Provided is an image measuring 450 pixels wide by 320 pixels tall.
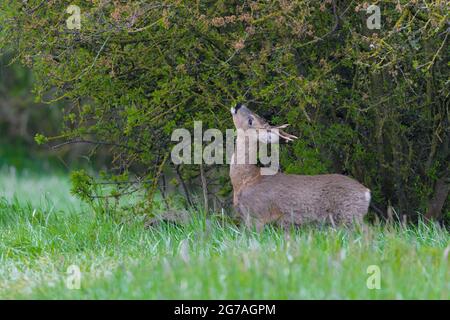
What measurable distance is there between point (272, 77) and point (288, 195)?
4.07 ft

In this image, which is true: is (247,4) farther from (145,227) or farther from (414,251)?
(414,251)

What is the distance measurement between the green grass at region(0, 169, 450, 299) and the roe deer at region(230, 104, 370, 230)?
222mm

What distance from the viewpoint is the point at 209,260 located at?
5969 millimetres

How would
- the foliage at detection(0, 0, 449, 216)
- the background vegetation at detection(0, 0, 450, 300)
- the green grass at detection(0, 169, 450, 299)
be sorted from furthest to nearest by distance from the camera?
the foliage at detection(0, 0, 449, 216) → the background vegetation at detection(0, 0, 450, 300) → the green grass at detection(0, 169, 450, 299)

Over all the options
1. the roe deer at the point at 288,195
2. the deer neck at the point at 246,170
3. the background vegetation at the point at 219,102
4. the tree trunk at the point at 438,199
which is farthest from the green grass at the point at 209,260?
the tree trunk at the point at 438,199

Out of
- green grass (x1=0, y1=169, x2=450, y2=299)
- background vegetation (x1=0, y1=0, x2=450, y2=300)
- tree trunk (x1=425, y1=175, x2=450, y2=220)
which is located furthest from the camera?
tree trunk (x1=425, y1=175, x2=450, y2=220)

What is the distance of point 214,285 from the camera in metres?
5.13

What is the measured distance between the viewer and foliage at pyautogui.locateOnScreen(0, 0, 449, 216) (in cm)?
785

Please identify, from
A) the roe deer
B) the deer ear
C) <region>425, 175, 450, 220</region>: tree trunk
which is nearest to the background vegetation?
<region>425, 175, 450, 220</region>: tree trunk

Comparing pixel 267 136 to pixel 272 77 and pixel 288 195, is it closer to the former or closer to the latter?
pixel 288 195

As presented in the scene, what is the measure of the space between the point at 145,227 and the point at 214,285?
9.76ft

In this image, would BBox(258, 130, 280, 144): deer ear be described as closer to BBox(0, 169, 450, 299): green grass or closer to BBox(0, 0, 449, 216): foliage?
BBox(0, 0, 449, 216): foliage

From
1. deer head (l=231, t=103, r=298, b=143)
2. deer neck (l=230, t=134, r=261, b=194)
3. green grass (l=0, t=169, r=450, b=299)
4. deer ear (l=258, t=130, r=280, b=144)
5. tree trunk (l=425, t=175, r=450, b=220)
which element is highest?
deer head (l=231, t=103, r=298, b=143)

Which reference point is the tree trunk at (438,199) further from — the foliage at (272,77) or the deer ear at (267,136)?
the deer ear at (267,136)
